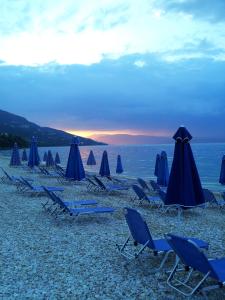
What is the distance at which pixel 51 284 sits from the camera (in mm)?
4219

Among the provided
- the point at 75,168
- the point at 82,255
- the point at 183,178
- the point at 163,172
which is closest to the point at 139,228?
the point at 82,255

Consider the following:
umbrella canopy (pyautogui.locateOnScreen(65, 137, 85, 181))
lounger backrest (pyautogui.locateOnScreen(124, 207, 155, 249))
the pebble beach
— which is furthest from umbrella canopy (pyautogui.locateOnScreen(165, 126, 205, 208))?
umbrella canopy (pyautogui.locateOnScreen(65, 137, 85, 181))

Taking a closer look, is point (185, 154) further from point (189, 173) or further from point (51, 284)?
point (51, 284)

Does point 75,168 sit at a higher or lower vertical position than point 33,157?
lower

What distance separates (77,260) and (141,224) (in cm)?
105

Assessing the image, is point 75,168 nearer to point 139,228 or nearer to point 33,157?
point 33,157

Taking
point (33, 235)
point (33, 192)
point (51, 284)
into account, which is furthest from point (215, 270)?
point (33, 192)

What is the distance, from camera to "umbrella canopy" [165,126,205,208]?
6074 millimetres

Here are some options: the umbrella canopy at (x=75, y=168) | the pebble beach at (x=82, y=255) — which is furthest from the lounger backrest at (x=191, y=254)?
the umbrella canopy at (x=75, y=168)

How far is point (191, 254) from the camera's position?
3.83 metres

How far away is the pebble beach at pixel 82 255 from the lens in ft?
Answer: 13.4

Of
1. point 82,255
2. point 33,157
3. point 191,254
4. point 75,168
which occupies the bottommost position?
point 82,255

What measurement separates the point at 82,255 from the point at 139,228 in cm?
98

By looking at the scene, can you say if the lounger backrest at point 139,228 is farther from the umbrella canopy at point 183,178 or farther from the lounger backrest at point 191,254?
the umbrella canopy at point 183,178
